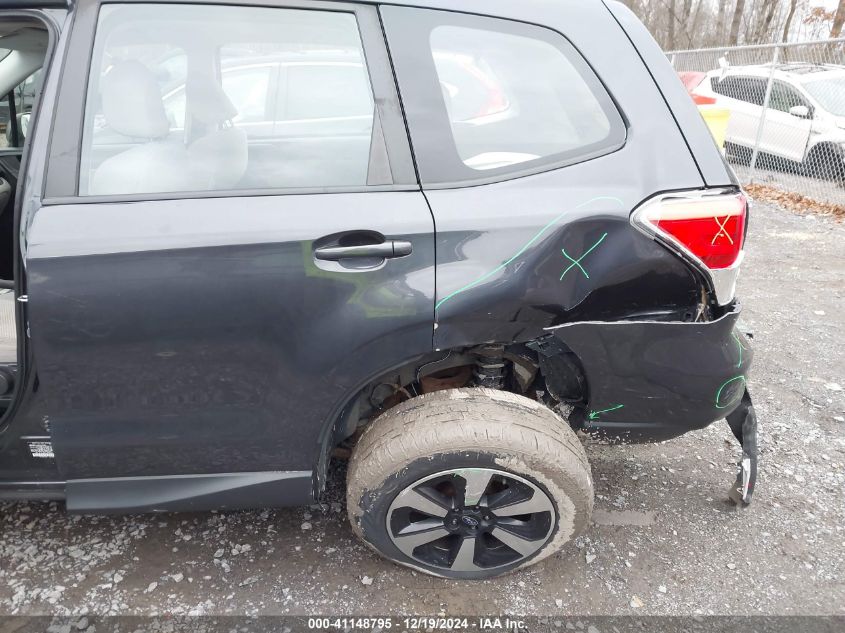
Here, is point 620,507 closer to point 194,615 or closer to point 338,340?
point 338,340

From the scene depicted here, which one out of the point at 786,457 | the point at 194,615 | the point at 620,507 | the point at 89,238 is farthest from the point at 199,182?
the point at 786,457

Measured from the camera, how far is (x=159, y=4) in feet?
5.34

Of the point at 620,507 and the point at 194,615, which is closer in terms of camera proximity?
the point at 194,615

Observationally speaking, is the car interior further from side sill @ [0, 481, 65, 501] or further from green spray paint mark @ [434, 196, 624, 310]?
green spray paint mark @ [434, 196, 624, 310]

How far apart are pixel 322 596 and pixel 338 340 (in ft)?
3.07

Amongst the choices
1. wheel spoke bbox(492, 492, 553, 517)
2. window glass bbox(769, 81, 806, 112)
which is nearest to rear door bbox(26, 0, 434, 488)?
wheel spoke bbox(492, 492, 553, 517)

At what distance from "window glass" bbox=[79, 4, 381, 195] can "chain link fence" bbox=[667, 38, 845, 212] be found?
677cm

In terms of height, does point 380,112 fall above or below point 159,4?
below

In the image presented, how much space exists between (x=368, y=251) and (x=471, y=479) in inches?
30.3

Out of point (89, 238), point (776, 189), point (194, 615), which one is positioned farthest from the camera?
point (776, 189)

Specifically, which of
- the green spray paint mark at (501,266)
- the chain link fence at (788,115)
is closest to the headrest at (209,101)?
the green spray paint mark at (501,266)

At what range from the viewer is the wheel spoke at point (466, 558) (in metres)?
1.90

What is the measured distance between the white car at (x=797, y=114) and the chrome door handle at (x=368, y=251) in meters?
7.98

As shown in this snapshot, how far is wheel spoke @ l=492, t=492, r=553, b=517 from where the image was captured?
1839mm
